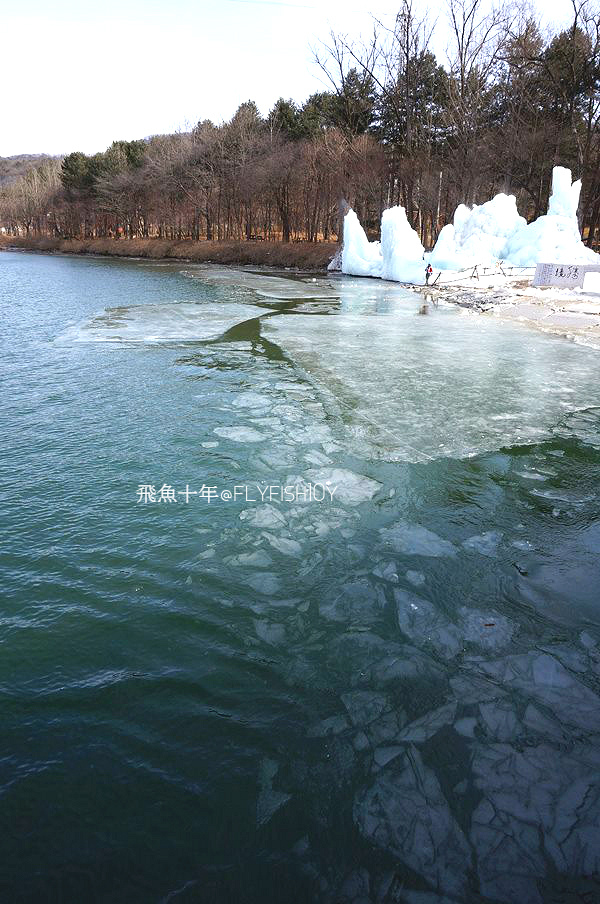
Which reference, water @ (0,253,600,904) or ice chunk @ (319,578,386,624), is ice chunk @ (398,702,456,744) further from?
ice chunk @ (319,578,386,624)

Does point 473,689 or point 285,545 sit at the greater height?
point 285,545

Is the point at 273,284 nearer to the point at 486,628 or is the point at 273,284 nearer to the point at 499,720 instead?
the point at 486,628

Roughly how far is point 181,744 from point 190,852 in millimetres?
571

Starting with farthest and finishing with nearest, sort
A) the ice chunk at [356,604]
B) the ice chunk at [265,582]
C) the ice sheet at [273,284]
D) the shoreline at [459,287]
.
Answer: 1. the ice sheet at [273,284]
2. the shoreline at [459,287]
3. the ice chunk at [265,582]
4. the ice chunk at [356,604]

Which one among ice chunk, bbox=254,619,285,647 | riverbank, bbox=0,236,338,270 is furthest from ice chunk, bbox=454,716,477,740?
riverbank, bbox=0,236,338,270

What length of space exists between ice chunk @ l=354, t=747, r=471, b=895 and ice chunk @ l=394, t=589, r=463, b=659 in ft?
2.86

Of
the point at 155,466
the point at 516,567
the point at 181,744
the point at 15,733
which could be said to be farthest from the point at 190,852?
the point at 155,466

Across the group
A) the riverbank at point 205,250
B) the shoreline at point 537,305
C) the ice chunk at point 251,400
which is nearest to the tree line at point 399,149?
the riverbank at point 205,250

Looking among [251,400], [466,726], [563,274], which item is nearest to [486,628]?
[466,726]

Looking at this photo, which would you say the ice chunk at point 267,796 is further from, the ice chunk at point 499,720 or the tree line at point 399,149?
the tree line at point 399,149

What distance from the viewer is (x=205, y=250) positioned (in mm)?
48594

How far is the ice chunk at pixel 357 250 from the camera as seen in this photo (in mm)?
32688

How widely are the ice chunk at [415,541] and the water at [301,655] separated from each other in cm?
2

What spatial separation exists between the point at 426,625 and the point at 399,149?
43466 mm
